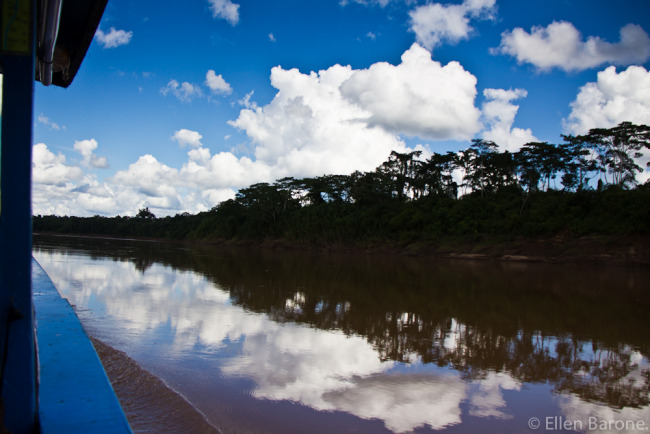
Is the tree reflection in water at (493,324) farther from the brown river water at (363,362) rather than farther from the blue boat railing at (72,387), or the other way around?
the blue boat railing at (72,387)

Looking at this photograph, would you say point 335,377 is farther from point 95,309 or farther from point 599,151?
point 599,151

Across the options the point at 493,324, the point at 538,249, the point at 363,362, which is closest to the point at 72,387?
the point at 363,362

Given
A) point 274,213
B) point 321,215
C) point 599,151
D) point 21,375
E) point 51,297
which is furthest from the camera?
point 274,213

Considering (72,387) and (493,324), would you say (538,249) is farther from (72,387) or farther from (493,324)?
(72,387)

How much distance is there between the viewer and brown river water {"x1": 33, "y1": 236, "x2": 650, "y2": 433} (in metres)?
3.90

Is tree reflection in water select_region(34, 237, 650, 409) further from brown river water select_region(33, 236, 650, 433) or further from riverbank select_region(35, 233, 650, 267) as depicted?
riverbank select_region(35, 233, 650, 267)

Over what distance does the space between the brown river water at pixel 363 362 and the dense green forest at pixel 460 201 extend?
24.9 m

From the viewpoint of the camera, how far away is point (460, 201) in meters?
41.7

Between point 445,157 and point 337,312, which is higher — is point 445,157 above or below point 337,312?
above

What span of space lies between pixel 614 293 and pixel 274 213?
49.0 meters

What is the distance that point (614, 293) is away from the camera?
46.5 feet

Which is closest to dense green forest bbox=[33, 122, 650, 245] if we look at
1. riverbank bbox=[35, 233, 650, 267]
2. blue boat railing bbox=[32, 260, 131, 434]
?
riverbank bbox=[35, 233, 650, 267]

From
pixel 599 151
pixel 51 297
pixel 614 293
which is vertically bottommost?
pixel 614 293

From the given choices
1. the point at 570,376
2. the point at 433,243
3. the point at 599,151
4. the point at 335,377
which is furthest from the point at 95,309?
the point at 599,151
